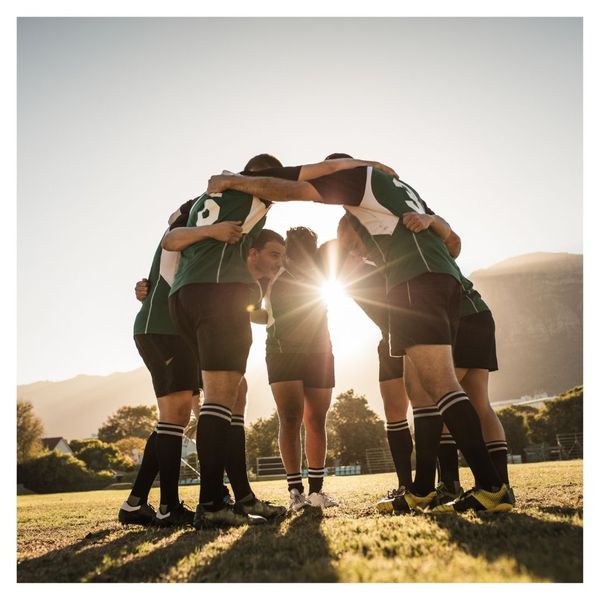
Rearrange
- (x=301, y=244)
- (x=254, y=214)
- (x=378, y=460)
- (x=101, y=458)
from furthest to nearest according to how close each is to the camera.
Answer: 1. (x=101, y=458)
2. (x=378, y=460)
3. (x=301, y=244)
4. (x=254, y=214)

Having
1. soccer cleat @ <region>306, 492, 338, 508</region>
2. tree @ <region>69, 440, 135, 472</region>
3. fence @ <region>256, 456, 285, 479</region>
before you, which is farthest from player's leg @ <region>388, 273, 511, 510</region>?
tree @ <region>69, 440, 135, 472</region>

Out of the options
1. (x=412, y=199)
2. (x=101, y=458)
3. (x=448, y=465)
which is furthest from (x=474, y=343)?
(x=101, y=458)

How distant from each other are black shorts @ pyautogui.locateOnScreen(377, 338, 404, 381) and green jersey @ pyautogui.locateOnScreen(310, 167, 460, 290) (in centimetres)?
136

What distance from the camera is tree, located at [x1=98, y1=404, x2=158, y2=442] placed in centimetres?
7444

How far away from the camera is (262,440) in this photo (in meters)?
40.6

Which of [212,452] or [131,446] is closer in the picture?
[212,452]

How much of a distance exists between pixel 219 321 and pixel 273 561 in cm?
152

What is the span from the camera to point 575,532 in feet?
6.95

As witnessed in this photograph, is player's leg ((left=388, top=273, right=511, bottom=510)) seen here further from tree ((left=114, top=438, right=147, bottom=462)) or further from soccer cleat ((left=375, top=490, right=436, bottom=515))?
tree ((left=114, top=438, right=147, bottom=462))

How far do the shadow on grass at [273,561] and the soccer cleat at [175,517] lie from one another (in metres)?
0.98

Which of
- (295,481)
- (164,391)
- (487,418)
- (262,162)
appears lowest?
(295,481)

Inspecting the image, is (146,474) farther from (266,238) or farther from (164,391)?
(266,238)
